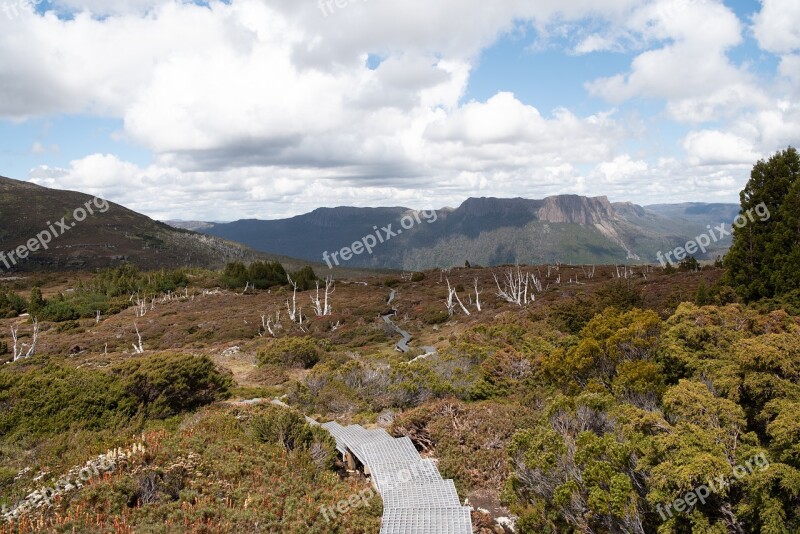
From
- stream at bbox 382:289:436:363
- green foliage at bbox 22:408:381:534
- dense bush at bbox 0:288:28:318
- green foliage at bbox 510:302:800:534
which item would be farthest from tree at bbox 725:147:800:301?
dense bush at bbox 0:288:28:318

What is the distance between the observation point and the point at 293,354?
83.3 ft

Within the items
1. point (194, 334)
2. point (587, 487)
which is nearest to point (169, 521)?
point (587, 487)

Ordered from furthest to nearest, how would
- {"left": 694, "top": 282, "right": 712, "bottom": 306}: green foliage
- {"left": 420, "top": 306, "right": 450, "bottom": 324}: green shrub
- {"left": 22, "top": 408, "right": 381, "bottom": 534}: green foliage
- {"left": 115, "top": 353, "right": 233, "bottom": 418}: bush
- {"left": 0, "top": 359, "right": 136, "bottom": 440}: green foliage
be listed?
{"left": 420, "top": 306, "right": 450, "bottom": 324}: green shrub
{"left": 694, "top": 282, "right": 712, "bottom": 306}: green foliage
{"left": 115, "top": 353, "right": 233, "bottom": 418}: bush
{"left": 0, "top": 359, "right": 136, "bottom": 440}: green foliage
{"left": 22, "top": 408, "right": 381, "bottom": 534}: green foliage

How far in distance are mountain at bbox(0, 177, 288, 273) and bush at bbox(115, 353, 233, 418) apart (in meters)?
122

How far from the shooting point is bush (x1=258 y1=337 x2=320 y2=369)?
2527cm

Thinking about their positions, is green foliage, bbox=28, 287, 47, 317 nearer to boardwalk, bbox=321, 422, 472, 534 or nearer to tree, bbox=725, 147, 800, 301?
boardwalk, bbox=321, 422, 472, 534

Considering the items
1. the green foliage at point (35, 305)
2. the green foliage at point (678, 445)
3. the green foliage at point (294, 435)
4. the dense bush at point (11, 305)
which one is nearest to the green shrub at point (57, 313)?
the green foliage at point (35, 305)

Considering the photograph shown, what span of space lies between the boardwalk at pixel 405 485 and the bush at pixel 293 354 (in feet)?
44.1

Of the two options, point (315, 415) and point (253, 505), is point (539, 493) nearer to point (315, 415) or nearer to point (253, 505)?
point (253, 505)

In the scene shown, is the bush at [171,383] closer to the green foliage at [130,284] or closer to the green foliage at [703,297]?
the green foliage at [703,297]

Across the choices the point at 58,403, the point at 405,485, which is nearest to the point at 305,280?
the point at 58,403

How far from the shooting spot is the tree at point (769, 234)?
59.2ft

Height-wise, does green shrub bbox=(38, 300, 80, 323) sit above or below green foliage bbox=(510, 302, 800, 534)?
below

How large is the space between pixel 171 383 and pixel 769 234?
24.5 metres
